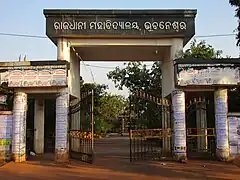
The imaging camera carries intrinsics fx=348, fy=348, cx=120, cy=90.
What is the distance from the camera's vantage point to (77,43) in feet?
51.9

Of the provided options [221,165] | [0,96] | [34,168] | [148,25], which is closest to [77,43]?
[148,25]

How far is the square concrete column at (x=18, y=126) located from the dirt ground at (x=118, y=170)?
0.60 meters

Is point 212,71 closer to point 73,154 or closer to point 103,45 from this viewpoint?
point 103,45

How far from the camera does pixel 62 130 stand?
14844mm

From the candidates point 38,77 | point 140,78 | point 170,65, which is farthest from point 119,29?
point 140,78

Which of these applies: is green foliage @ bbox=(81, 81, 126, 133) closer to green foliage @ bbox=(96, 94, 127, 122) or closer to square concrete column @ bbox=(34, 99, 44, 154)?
green foliage @ bbox=(96, 94, 127, 122)

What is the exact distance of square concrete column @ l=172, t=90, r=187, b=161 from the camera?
1471 centimetres

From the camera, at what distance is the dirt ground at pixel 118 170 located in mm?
11211

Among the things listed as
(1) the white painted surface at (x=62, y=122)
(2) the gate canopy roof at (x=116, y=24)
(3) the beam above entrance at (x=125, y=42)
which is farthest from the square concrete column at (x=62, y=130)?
(2) the gate canopy roof at (x=116, y=24)

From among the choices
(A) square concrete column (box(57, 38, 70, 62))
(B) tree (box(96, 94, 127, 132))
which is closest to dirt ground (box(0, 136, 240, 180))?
(A) square concrete column (box(57, 38, 70, 62))

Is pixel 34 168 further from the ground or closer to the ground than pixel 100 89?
closer to the ground

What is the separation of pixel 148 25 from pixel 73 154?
266 inches

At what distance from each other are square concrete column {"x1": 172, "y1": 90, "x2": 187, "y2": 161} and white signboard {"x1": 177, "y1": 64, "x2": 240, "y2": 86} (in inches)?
25.3

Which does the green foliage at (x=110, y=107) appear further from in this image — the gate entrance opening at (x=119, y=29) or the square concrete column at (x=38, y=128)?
the gate entrance opening at (x=119, y=29)
